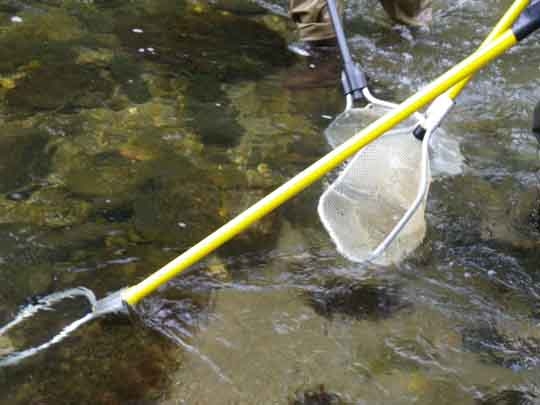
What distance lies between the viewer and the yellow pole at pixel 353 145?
79.9 inches

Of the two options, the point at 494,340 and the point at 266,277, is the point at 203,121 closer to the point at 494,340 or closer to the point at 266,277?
the point at 266,277

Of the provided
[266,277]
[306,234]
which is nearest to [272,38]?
[306,234]

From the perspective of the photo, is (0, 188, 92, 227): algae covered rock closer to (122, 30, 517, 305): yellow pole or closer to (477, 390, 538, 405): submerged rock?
(122, 30, 517, 305): yellow pole

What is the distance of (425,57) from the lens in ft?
15.6

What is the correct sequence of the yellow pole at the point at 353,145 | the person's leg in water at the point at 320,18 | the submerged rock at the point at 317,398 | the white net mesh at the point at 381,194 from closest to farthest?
1. the yellow pole at the point at 353,145
2. the submerged rock at the point at 317,398
3. the white net mesh at the point at 381,194
4. the person's leg in water at the point at 320,18

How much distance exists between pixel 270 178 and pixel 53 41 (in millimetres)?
2053

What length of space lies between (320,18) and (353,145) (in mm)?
2739

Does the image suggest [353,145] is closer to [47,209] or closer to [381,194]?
[381,194]

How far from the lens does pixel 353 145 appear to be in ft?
6.96

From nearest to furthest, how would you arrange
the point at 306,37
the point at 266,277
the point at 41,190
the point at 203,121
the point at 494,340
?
the point at 494,340, the point at 266,277, the point at 41,190, the point at 203,121, the point at 306,37

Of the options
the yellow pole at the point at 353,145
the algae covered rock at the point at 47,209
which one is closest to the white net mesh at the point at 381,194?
the yellow pole at the point at 353,145

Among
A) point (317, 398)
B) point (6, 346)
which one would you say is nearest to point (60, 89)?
point (6, 346)

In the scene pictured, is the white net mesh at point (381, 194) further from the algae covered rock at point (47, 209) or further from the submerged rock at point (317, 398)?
the algae covered rock at point (47, 209)

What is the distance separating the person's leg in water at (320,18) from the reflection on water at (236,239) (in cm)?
24
